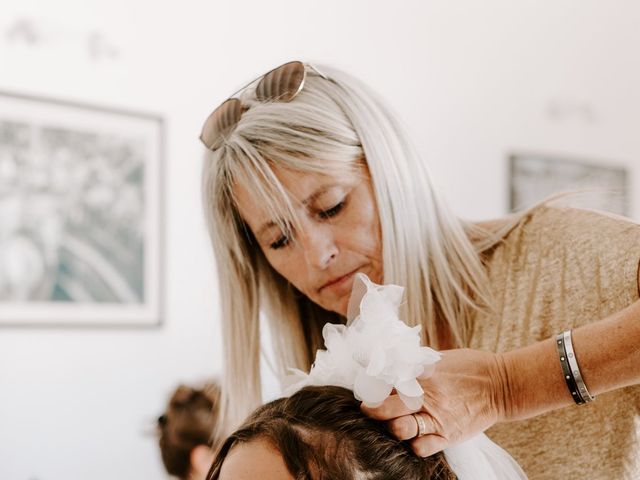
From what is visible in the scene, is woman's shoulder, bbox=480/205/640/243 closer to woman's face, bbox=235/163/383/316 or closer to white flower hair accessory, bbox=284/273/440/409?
woman's face, bbox=235/163/383/316

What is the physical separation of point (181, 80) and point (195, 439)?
119cm

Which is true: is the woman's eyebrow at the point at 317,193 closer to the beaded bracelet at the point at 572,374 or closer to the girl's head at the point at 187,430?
the beaded bracelet at the point at 572,374

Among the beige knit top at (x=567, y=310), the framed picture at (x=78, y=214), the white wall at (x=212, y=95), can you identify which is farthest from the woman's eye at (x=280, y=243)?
the framed picture at (x=78, y=214)

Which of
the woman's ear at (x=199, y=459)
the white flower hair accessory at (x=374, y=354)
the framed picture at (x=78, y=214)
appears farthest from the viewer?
the framed picture at (x=78, y=214)

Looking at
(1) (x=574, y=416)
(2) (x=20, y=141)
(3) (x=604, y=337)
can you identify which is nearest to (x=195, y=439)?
(2) (x=20, y=141)

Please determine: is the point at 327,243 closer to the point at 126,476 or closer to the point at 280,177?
the point at 280,177

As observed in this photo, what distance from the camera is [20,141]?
261 cm

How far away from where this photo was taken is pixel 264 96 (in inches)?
50.8

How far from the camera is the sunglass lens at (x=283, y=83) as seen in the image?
1256 mm

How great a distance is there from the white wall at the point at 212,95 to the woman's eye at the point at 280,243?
991mm

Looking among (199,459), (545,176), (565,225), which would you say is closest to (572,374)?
(565,225)

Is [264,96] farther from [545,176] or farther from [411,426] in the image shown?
[545,176]

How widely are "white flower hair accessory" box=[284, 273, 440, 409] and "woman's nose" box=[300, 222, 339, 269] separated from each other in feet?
0.93

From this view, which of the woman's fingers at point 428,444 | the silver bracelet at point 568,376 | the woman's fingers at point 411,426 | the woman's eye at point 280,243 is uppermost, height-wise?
the woman's eye at point 280,243
